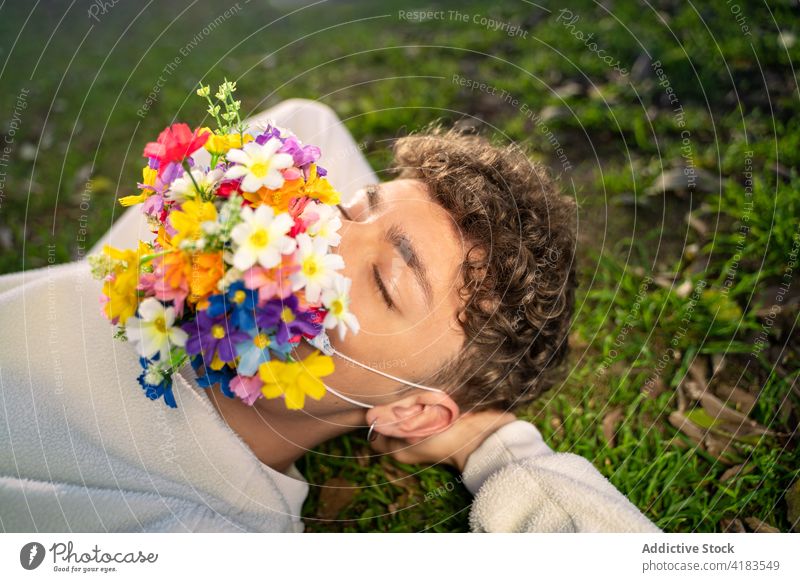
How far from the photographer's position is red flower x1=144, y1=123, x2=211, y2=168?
4.74ft

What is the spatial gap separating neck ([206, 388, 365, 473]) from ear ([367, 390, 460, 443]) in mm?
76

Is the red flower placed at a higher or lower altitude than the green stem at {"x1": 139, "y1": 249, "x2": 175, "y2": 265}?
higher

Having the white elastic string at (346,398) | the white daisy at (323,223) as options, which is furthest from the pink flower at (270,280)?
the white elastic string at (346,398)

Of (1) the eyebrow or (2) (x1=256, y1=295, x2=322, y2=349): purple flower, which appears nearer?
(2) (x1=256, y1=295, x2=322, y2=349): purple flower

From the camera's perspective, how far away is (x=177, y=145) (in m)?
1.45

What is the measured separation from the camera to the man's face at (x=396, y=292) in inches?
63.9

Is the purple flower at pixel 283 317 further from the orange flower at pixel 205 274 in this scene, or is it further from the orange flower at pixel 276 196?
the orange flower at pixel 276 196

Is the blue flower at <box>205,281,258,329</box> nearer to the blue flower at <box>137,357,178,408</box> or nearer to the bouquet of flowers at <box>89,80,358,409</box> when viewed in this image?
the bouquet of flowers at <box>89,80,358,409</box>

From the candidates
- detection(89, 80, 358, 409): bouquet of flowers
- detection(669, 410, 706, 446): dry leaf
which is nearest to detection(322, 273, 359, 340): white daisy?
detection(89, 80, 358, 409): bouquet of flowers

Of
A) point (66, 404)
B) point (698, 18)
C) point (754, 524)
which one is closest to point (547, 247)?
point (754, 524)

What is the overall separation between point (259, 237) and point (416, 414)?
0.78 m

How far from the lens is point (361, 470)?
7.32 feet
